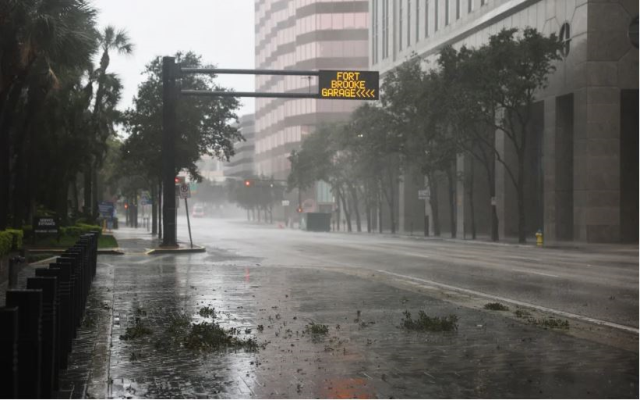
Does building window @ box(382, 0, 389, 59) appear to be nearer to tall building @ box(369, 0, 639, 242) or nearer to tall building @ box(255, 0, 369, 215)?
tall building @ box(369, 0, 639, 242)

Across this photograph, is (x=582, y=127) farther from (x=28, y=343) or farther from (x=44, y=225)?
(x=28, y=343)

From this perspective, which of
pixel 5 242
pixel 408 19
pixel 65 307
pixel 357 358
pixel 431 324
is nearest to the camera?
pixel 65 307

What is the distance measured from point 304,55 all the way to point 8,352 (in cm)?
13266

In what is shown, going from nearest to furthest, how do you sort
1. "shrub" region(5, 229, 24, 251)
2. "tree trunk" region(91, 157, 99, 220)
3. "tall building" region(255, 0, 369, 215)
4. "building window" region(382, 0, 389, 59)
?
"shrub" region(5, 229, 24, 251), "tree trunk" region(91, 157, 99, 220), "building window" region(382, 0, 389, 59), "tall building" region(255, 0, 369, 215)

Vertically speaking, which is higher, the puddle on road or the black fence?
the black fence

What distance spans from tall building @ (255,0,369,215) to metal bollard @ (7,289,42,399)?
114209mm

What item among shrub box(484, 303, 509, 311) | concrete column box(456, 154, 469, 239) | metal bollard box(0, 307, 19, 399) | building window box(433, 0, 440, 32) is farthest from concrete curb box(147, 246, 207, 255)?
building window box(433, 0, 440, 32)

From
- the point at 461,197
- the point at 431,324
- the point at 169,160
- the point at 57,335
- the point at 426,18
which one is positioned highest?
the point at 426,18

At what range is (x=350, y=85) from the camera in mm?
32250

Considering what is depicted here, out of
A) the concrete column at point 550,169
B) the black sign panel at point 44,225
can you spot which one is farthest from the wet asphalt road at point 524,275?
the concrete column at point 550,169

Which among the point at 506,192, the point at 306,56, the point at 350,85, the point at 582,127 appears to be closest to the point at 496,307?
the point at 350,85

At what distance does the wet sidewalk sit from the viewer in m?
7.70

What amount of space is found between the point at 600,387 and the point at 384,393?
75.5 inches

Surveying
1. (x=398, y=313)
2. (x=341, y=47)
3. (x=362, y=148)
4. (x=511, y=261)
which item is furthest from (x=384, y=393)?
(x=341, y=47)
